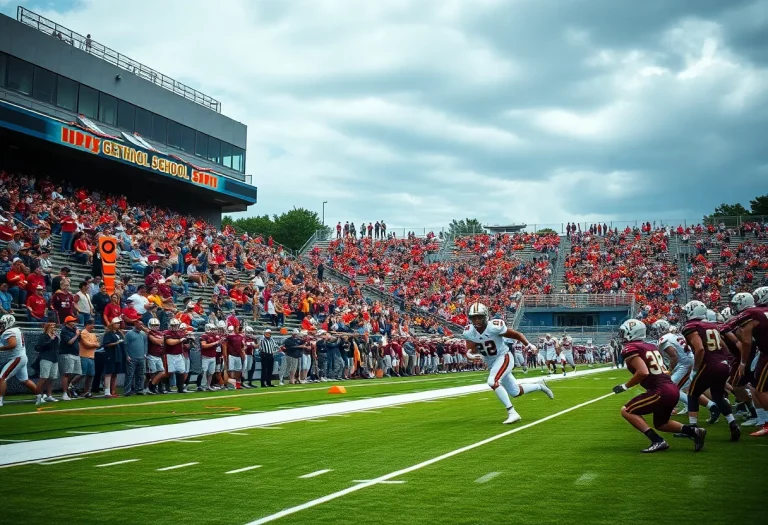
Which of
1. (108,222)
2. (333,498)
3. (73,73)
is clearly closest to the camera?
(333,498)

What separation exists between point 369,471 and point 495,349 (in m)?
5.54

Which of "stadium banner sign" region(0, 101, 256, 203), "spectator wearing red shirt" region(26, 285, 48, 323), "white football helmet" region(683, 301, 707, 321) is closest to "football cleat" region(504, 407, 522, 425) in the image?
"white football helmet" region(683, 301, 707, 321)

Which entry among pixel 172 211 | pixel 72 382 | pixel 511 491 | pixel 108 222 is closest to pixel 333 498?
pixel 511 491

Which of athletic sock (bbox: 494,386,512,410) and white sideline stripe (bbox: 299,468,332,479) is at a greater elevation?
athletic sock (bbox: 494,386,512,410)

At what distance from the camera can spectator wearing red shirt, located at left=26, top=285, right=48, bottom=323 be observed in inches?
722

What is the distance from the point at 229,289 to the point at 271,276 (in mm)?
4445

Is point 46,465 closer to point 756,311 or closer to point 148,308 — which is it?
point 756,311

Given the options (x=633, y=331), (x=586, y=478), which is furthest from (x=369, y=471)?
(x=633, y=331)

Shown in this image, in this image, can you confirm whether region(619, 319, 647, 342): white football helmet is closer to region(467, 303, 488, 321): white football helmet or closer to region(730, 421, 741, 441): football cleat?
region(730, 421, 741, 441): football cleat

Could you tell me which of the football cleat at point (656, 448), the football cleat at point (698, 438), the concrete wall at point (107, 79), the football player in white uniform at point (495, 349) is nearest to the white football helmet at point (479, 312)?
the football player in white uniform at point (495, 349)

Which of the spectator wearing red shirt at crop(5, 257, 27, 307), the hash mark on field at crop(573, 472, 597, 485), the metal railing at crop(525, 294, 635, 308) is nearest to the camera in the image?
the hash mark on field at crop(573, 472, 597, 485)

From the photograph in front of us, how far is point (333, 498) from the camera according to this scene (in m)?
6.56

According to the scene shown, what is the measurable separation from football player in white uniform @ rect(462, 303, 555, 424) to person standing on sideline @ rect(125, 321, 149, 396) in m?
8.64

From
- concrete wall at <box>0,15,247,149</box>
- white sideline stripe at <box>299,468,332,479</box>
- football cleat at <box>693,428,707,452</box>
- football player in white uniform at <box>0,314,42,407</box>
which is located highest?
concrete wall at <box>0,15,247,149</box>
